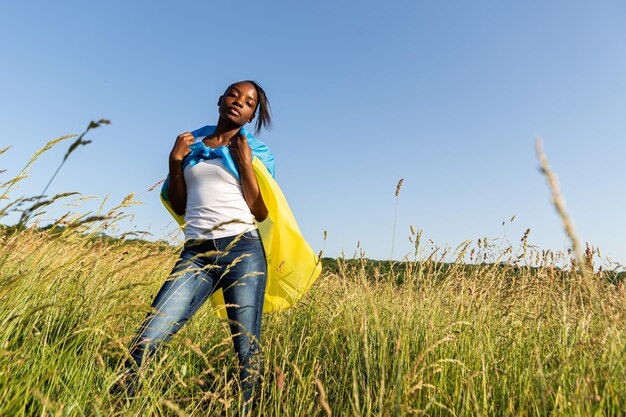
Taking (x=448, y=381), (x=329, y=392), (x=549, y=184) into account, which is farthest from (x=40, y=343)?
(x=549, y=184)

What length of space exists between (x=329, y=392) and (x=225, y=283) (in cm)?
85

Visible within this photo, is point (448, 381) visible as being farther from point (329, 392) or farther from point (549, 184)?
point (549, 184)

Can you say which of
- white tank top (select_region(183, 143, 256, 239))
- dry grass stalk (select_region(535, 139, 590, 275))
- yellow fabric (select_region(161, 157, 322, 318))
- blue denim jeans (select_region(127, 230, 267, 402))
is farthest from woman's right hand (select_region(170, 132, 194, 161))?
dry grass stalk (select_region(535, 139, 590, 275))

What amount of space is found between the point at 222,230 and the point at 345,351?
1.05m

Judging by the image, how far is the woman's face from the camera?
10.4 feet

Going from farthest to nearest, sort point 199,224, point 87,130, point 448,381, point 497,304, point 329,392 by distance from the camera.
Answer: point 497,304
point 199,224
point 329,392
point 448,381
point 87,130

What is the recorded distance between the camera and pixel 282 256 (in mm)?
3297

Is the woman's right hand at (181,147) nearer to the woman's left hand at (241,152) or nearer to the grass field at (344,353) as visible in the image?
the woman's left hand at (241,152)

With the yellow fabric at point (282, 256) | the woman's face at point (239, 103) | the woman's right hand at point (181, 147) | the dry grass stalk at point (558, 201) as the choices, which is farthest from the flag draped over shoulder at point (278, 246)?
the dry grass stalk at point (558, 201)

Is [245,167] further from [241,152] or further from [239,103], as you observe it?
[239,103]

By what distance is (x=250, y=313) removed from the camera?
8.89 ft

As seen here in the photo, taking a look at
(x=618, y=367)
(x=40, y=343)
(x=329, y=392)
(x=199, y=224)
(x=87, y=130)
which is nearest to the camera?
(x=87, y=130)

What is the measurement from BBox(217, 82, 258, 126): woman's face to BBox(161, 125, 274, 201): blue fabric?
0.31 feet

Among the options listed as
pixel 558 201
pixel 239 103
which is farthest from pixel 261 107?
pixel 558 201
